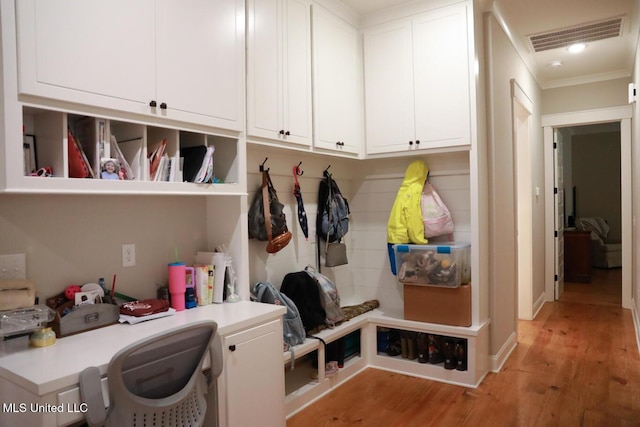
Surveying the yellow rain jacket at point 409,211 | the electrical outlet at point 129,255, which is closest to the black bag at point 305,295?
the yellow rain jacket at point 409,211

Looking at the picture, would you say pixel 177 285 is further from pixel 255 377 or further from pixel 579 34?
pixel 579 34

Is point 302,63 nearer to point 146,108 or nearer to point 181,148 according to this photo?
point 181,148

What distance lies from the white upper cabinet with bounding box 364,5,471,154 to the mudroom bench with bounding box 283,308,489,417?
4.34 feet

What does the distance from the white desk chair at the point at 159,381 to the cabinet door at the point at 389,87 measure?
7.09 feet

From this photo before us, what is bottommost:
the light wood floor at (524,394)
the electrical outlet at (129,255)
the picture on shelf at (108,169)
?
the light wood floor at (524,394)

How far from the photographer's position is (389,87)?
3406 millimetres

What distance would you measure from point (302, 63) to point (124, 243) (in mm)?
1576

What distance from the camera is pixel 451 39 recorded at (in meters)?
3.13

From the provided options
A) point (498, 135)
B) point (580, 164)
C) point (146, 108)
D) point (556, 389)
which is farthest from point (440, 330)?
point (580, 164)

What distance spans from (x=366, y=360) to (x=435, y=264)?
998 millimetres

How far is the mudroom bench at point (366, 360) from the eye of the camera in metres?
2.88

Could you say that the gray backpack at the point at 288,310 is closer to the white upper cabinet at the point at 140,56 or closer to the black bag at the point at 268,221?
the black bag at the point at 268,221

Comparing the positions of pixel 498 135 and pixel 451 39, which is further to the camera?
pixel 498 135

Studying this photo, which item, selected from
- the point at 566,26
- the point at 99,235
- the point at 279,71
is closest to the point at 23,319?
the point at 99,235
